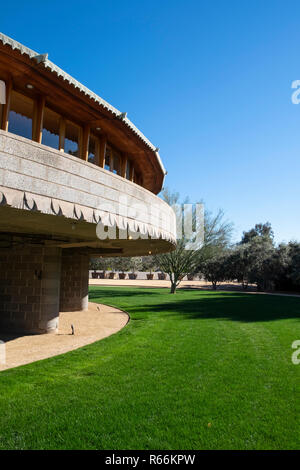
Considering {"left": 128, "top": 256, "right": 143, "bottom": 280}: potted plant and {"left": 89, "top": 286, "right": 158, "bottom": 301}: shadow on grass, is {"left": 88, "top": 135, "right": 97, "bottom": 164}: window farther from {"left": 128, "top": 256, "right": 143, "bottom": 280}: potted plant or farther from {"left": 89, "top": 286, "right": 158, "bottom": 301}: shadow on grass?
{"left": 128, "top": 256, "right": 143, "bottom": 280}: potted plant

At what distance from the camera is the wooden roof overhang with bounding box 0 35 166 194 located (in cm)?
774

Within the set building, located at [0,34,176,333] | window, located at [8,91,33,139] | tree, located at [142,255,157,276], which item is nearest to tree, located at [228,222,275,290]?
tree, located at [142,255,157,276]

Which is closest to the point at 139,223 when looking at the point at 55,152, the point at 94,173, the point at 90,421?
the point at 94,173

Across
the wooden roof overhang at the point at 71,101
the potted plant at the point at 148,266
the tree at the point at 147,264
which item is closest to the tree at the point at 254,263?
the potted plant at the point at 148,266

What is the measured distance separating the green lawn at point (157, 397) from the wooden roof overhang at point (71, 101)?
715cm

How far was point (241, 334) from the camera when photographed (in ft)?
→ 38.7

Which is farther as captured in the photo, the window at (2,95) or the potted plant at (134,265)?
the potted plant at (134,265)

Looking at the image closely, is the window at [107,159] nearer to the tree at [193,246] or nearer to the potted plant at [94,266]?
the tree at [193,246]

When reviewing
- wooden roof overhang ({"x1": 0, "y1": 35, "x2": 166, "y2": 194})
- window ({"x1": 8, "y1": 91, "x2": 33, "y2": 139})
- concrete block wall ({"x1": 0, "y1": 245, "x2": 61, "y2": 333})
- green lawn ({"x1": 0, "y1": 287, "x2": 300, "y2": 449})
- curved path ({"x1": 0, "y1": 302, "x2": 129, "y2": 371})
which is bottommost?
curved path ({"x1": 0, "y1": 302, "x2": 129, "y2": 371})

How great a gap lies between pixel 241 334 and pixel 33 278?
26.7 ft

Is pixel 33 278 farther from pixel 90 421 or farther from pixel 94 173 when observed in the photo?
pixel 90 421

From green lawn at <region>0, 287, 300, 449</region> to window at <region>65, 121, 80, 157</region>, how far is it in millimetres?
6182

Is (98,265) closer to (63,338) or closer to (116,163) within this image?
(116,163)

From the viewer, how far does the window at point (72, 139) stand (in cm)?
1020
